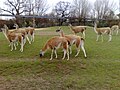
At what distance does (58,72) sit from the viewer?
7965mm

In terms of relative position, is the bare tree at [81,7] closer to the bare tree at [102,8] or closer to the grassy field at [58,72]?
the bare tree at [102,8]

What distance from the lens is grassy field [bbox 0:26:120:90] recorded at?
6906 mm

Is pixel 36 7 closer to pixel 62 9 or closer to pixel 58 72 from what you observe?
pixel 62 9


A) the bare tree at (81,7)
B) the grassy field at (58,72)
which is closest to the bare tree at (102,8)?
the bare tree at (81,7)

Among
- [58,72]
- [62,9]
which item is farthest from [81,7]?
[58,72]

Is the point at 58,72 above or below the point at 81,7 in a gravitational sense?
below

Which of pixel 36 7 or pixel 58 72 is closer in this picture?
pixel 58 72

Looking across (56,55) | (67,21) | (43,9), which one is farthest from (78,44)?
(43,9)

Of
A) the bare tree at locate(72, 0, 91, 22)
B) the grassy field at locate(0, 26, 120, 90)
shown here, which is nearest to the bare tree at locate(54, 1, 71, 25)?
the bare tree at locate(72, 0, 91, 22)

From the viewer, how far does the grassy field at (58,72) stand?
22.7 ft

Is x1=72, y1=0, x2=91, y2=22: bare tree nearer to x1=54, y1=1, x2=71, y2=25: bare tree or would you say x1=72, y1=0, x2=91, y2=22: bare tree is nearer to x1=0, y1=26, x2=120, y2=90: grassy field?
x1=54, y1=1, x2=71, y2=25: bare tree

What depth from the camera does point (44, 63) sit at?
868 centimetres

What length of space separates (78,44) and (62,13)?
109 feet

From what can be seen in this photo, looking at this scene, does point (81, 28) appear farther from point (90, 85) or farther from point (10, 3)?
point (10, 3)
